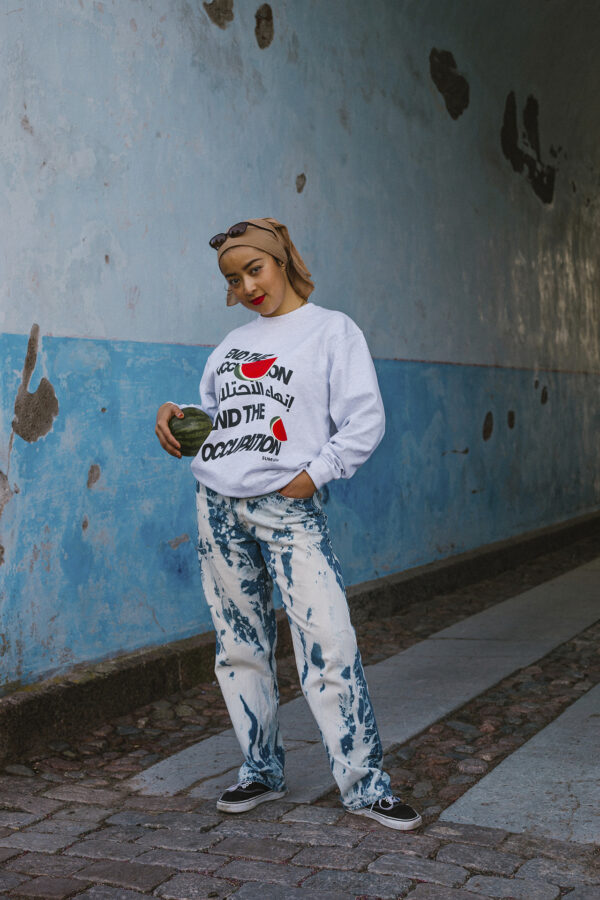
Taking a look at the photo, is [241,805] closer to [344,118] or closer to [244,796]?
[244,796]

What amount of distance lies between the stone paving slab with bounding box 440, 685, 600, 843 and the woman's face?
5.08ft

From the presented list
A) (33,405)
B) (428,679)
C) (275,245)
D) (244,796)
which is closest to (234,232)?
(275,245)

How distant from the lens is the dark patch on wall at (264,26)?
201 inches

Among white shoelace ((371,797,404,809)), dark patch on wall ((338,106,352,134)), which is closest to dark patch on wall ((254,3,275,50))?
dark patch on wall ((338,106,352,134))

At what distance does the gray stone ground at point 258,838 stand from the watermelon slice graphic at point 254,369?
125 cm

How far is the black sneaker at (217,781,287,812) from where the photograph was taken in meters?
3.01

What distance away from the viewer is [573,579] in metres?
7.18

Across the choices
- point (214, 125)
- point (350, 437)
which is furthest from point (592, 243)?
point (350, 437)

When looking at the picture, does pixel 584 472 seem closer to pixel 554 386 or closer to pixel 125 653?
pixel 554 386

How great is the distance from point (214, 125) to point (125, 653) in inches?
94.5

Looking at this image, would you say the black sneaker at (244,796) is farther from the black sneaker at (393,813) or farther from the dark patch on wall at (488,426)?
the dark patch on wall at (488,426)

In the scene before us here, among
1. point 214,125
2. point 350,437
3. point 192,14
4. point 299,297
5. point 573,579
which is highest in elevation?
point 192,14

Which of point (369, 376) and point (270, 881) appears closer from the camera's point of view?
point (270, 881)

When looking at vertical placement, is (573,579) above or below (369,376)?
below
